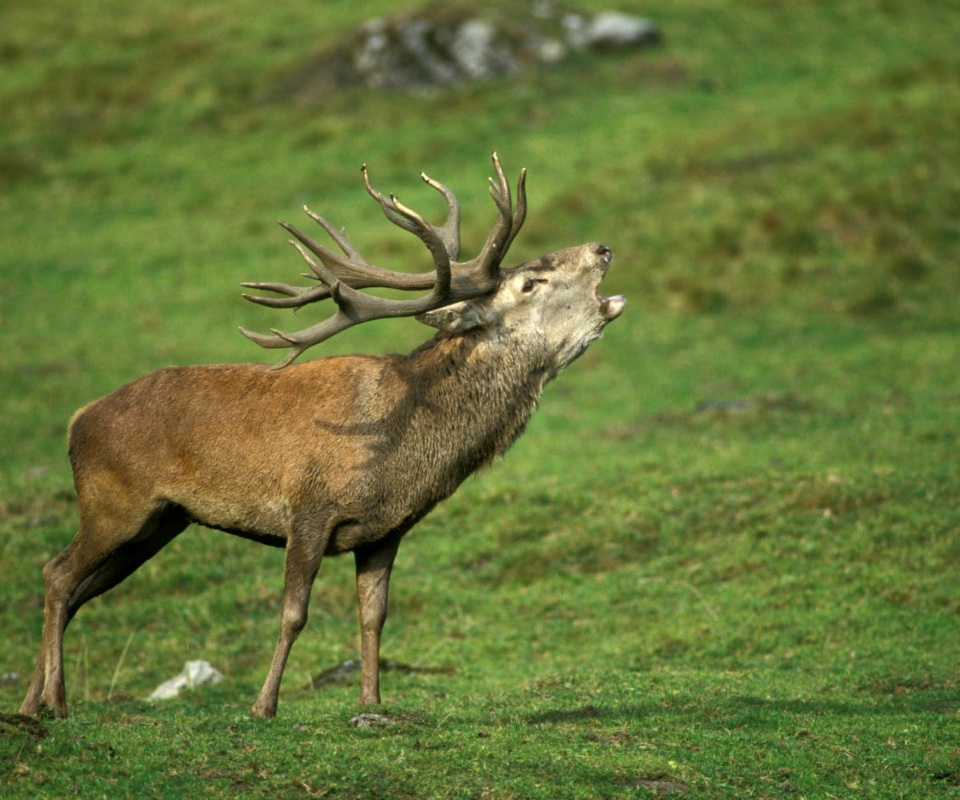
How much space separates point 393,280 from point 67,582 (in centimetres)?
292

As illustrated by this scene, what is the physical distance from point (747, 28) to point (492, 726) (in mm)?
26584

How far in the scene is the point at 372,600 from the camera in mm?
8641

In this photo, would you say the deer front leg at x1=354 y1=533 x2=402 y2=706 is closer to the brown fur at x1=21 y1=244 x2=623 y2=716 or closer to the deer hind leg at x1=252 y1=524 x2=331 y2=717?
the brown fur at x1=21 y1=244 x2=623 y2=716

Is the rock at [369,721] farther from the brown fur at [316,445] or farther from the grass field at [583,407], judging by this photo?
the brown fur at [316,445]

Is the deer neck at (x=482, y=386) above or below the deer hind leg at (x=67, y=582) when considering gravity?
above

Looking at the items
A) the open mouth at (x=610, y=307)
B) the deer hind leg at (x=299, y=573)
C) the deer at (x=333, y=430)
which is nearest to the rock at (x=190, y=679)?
the deer at (x=333, y=430)

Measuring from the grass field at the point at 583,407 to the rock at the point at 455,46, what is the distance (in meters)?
0.67

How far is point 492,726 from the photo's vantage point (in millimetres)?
7922

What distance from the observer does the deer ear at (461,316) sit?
348 inches

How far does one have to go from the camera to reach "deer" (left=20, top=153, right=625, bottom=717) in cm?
835

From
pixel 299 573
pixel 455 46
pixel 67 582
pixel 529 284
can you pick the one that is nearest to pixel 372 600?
pixel 299 573

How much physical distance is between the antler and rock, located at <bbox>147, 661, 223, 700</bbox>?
3548 millimetres

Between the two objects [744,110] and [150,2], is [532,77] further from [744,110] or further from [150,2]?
[150,2]

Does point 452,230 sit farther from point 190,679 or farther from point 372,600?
point 190,679
